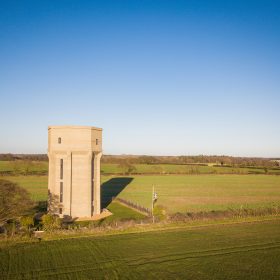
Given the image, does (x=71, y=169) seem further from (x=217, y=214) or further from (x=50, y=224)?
(x=217, y=214)

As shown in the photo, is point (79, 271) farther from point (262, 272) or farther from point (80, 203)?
point (80, 203)

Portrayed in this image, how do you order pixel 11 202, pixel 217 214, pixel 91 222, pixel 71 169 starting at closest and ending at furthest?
pixel 11 202 < pixel 91 222 < pixel 217 214 < pixel 71 169

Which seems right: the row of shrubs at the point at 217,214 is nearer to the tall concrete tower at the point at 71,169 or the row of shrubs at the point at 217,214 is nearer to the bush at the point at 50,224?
the tall concrete tower at the point at 71,169

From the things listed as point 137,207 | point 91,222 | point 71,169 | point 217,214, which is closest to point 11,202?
point 91,222

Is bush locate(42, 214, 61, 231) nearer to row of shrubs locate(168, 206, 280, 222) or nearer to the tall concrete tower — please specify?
the tall concrete tower

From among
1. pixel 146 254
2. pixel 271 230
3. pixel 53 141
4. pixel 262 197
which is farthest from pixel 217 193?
pixel 146 254
